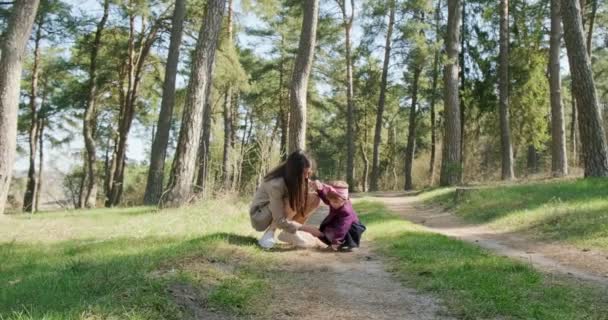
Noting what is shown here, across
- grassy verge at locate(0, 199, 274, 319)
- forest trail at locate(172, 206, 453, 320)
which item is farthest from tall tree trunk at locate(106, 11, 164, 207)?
forest trail at locate(172, 206, 453, 320)

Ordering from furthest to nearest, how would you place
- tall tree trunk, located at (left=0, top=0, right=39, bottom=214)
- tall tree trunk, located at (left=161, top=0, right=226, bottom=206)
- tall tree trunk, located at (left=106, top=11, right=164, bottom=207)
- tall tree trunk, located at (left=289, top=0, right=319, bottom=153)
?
1. tall tree trunk, located at (left=106, top=11, right=164, bottom=207)
2. tall tree trunk, located at (left=289, top=0, right=319, bottom=153)
3. tall tree trunk, located at (left=161, top=0, right=226, bottom=206)
4. tall tree trunk, located at (left=0, top=0, right=39, bottom=214)

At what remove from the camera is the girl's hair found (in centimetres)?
649

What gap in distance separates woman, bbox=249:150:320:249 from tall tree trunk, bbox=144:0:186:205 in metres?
8.98

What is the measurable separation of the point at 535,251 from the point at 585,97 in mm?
5883

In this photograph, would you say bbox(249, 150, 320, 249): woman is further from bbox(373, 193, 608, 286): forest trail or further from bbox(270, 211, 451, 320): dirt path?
bbox(373, 193, 608, 286): forest trail

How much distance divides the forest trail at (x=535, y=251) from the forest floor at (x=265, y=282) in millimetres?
137

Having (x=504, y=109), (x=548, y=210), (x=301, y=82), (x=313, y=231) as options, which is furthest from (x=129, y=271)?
(x=504, y=109)

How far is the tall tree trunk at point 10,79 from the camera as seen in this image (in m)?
9.57

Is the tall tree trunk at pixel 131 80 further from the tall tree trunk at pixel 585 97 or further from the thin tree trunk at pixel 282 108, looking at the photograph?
the tall tree trunk at pixel 585 97

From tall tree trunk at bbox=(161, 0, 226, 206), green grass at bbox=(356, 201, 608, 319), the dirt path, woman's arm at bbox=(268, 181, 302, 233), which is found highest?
tall tree trunk at bbox=(161, 0, 226, 206)

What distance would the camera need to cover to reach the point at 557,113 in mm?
16547

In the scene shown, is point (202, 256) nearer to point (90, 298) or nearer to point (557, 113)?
point (90, 298)

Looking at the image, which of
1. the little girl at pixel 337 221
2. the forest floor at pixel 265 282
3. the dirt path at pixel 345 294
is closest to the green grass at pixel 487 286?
the forest floor at pixel 265 282

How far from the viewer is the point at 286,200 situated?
22.1 ft
